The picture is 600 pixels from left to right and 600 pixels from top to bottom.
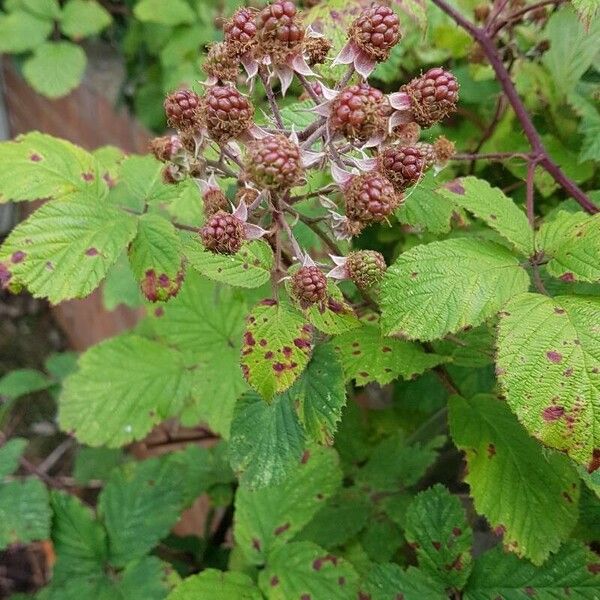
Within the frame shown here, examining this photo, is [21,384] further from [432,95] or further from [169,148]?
[432,95]

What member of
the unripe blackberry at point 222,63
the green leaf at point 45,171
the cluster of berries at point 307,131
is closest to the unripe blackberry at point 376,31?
the cluster of berries at point 307,131

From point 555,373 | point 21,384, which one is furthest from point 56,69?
point 555,373

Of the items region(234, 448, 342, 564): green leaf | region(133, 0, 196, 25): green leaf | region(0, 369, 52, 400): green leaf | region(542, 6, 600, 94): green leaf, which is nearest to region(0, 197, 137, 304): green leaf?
region(234, 448, 342, 564): green leaf

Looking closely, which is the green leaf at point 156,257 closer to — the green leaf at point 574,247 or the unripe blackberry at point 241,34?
the unripe blackberry at point 241,34

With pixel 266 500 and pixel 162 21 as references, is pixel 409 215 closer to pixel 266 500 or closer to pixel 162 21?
pixel 266 500

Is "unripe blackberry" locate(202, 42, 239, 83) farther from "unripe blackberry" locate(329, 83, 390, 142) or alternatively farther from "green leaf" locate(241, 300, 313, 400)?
"green leaf" locate(241, 300, 313, 400)

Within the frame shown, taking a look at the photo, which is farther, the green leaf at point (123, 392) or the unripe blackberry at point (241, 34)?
the green leaf at point (123, 392)
